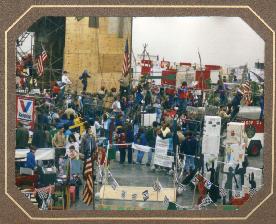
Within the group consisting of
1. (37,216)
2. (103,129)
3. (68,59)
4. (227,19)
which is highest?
(227,19)

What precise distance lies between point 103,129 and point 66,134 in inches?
15.9

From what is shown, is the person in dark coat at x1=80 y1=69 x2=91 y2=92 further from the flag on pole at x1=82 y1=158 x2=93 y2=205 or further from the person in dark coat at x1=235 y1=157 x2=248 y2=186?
the person in dark coat at x1=235 y1=157 x2=248 y2=186

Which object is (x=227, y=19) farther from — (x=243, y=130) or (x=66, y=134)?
(x=66, y=134)

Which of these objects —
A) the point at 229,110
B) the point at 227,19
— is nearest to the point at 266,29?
the point at 227,19

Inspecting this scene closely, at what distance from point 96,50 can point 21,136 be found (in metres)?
1.22

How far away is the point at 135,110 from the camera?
6.02 metres

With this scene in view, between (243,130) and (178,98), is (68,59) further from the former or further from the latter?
(243,130)

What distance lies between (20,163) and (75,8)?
5.73ft

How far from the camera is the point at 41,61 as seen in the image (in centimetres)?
588

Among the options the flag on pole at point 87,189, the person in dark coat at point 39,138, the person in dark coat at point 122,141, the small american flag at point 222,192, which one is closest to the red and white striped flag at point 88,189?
the flag on pole at point 87,189

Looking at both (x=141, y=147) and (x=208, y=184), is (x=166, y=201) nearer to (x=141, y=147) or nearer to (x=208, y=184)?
(x=208, y=184)

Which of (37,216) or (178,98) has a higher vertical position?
(178,98)

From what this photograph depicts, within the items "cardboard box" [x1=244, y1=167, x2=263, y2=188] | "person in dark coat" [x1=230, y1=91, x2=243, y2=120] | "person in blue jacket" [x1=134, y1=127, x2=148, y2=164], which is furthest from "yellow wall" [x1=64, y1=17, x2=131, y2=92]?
"cardboard box" [x1=244, y1=167, x2=263, y2=188]

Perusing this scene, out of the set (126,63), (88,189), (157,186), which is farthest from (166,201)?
(126,63)
